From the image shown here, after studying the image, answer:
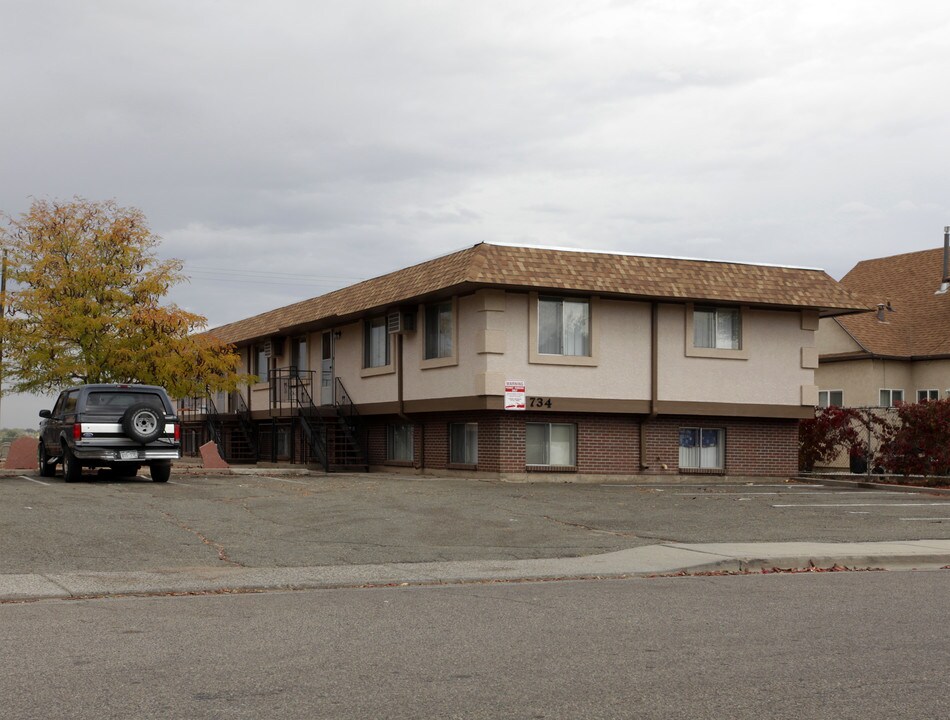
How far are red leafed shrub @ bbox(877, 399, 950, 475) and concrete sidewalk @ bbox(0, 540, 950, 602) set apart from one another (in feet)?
44.4

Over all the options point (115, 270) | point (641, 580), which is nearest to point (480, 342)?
point (115, 270)

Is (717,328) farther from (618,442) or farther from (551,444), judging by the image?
(551,444)

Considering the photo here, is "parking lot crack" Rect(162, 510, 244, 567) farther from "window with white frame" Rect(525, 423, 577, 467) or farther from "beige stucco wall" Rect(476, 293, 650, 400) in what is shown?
"window with white frame" Rect(525, 423, 577, 467)

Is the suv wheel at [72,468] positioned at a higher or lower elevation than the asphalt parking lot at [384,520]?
higher

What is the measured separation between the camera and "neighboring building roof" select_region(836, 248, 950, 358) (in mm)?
39438

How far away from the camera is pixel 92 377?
32.1 m

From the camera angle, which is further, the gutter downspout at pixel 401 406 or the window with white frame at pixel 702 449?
the gutter downspout at pixel 401 406

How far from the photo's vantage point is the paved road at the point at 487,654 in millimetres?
6594

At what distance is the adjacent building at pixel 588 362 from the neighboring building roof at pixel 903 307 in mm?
10000

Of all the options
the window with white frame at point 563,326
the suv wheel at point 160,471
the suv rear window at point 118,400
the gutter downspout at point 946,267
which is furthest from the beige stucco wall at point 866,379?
the suv rear window at point 118,400

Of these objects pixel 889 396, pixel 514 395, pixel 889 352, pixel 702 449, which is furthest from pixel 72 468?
pixel 889 396

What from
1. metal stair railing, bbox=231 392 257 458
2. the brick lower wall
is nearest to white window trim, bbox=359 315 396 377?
the brick lower wall

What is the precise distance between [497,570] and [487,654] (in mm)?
5076

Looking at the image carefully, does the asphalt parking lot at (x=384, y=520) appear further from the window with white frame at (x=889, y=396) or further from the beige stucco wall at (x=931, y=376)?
the beige stucco wall at (x=931, y=376)
